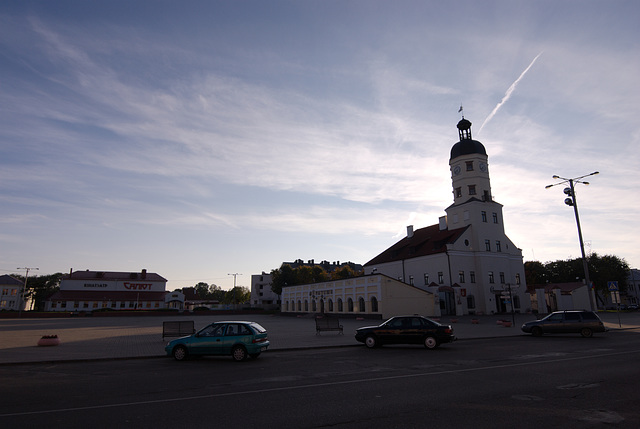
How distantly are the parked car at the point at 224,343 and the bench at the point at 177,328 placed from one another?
265 inches

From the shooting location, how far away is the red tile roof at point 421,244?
2136 inches

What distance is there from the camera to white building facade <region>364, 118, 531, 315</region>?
51.6 meters

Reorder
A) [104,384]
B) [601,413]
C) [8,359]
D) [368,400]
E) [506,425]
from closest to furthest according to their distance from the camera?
[506,425] → [601,413] → [368,400] → [104,384] → [8,359]

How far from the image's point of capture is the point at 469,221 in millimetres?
55094

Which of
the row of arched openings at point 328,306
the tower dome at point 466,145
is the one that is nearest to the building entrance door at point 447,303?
the row of arched openings at point 328,306

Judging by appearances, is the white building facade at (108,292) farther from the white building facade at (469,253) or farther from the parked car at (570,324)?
the parked car at (570,324)

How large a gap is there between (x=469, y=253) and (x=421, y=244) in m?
7.88

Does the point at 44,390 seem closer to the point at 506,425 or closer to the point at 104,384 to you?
the point at 104,384

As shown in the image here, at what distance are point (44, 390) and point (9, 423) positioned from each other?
10.7 feet

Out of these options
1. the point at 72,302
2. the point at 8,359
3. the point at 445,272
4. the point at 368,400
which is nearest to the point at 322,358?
the point at 368,400

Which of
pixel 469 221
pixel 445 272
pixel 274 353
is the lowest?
pixel 274 353

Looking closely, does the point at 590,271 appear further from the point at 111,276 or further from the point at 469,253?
the point at 111,276

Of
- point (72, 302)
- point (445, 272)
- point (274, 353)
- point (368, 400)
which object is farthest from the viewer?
point (72, 302)

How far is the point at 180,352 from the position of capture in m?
14.7
